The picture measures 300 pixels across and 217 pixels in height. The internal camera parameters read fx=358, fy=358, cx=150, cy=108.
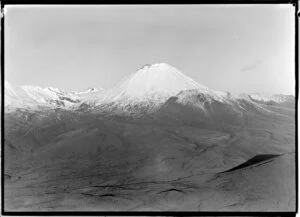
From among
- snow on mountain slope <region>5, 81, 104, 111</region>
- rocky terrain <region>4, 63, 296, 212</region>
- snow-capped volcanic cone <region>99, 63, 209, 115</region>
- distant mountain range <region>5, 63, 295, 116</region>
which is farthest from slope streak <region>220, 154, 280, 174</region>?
snow on mountain slope <region>5, 81, 104, 111</region>

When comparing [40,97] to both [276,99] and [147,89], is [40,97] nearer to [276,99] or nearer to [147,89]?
[147,89]

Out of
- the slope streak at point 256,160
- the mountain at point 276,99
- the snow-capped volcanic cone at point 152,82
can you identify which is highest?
the snow-capped volcanic cone at point 152,82

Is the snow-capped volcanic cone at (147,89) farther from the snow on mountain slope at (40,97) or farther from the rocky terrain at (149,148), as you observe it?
the snow on mountain slope at (40,97)

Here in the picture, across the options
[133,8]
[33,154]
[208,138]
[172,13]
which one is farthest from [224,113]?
[33,154]

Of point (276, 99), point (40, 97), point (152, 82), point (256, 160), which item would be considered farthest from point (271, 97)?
point (40, 97)

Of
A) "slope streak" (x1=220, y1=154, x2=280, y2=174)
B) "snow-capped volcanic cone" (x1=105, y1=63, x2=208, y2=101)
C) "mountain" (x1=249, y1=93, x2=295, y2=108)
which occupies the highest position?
"snow-capped volcanic cone" (x1=105, y1=63, x2=208, y2=101)

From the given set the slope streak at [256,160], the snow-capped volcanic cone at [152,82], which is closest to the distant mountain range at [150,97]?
the snow-capped volcanic cone at [152,82]

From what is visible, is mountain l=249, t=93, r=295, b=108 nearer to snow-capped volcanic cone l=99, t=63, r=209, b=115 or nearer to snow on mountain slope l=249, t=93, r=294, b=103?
snow on mountain slope l=249, t=93, r=294, b=103

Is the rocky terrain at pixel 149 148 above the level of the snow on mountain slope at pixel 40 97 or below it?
below

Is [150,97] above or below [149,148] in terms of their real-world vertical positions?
above
